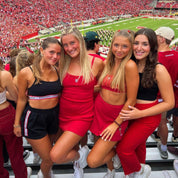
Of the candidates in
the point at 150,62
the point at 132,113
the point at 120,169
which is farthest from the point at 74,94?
the point at 120,169

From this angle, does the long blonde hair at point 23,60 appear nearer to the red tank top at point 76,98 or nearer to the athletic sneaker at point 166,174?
the red tank top at point 76,98

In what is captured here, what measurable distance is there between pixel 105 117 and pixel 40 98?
2.80ft

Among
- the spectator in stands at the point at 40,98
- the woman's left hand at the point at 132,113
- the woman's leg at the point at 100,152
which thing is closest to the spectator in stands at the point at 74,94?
the spectator in stands at the point at 40,98

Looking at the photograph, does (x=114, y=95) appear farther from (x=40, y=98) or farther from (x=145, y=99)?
(x=40, y=98)

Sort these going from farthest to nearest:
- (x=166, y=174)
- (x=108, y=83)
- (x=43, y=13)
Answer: (x=43, y=13) < (x=166, y=174) < (x=108, y=83)

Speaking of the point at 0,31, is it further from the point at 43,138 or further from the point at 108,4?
the point at 108,4

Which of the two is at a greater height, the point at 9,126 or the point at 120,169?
the point at 9,126

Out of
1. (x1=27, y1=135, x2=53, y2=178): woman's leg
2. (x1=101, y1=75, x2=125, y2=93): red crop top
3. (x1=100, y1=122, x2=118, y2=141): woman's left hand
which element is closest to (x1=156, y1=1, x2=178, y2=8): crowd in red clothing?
(x1=101, y1=75, x2=125, y2=93): red crop top

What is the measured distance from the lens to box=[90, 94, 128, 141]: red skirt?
2184 mm

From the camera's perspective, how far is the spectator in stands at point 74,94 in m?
2.19

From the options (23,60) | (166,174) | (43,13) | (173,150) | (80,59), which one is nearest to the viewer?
(80,59)

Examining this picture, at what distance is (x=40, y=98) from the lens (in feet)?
7.16

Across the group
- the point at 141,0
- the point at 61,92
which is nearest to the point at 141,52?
the point at 61,92

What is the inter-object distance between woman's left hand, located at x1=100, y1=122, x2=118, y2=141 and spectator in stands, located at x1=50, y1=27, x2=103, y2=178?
258 mm
